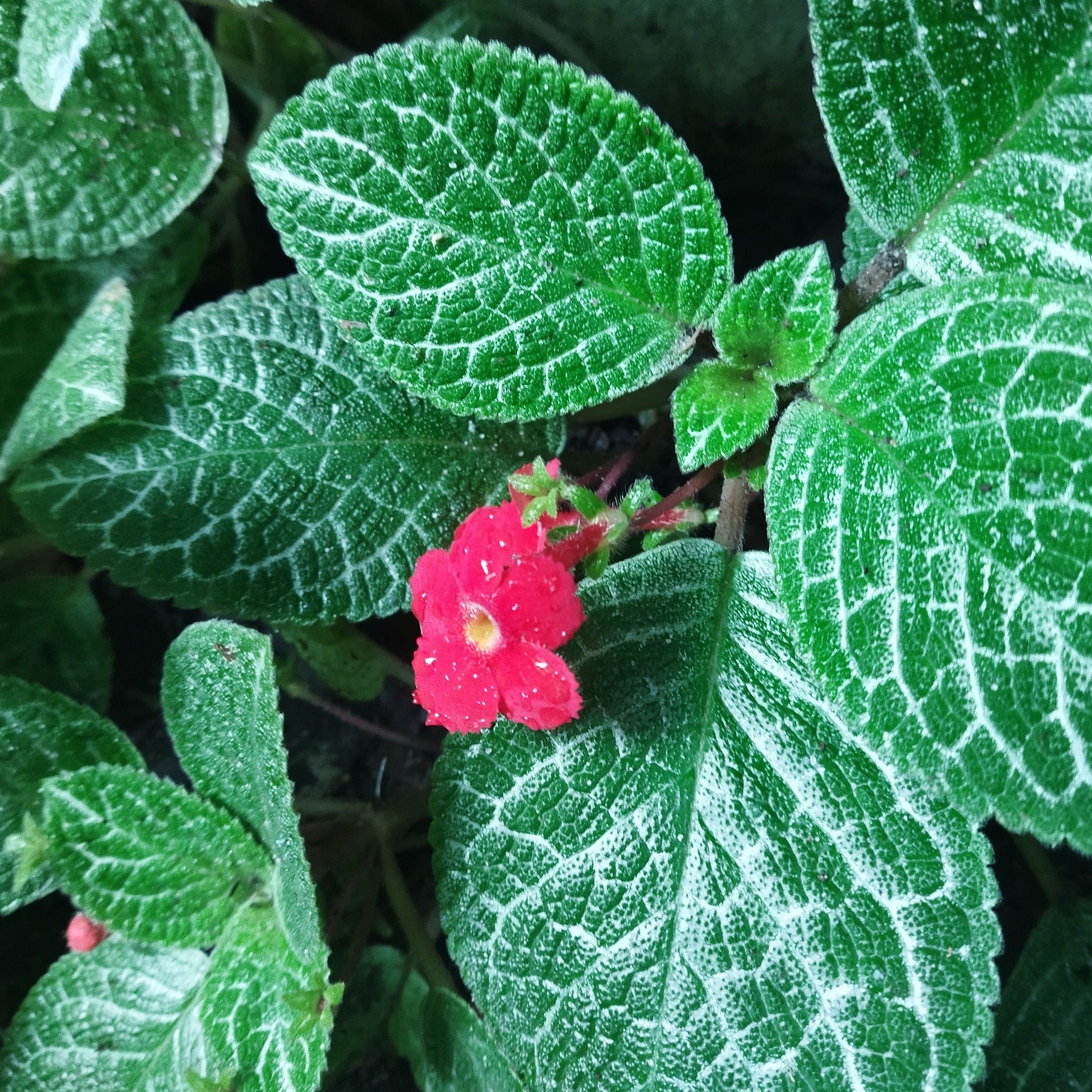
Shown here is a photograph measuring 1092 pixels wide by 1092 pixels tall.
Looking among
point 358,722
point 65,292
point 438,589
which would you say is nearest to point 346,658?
point 358,722

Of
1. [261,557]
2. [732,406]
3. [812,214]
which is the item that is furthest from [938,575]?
[812,214]

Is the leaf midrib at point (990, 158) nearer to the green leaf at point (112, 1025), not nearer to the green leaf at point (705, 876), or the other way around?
the green leaf at point (705, 876)

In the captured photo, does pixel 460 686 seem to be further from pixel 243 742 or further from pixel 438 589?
pixel 243 742

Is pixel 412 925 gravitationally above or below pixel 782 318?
below

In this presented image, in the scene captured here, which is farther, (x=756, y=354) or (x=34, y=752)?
(x=34, y=752)

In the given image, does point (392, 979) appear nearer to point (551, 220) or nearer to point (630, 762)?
point (630, 762)

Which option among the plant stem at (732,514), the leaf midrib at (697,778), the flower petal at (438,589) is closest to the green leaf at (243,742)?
the flower petal at (438,589)
